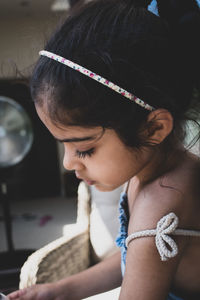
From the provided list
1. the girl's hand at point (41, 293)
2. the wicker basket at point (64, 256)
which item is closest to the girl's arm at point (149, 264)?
the girl's hand at point (41, 293)

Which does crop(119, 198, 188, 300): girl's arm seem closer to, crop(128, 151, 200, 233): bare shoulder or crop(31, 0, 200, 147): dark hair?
crop(128, 151, 200, 233): bare shoulder

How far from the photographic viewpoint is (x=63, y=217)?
4.65m

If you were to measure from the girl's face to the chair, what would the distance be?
62cm

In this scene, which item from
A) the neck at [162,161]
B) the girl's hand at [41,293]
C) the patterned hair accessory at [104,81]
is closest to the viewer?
the patterned hair accessory at [104,81]

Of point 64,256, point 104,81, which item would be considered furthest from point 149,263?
point 64,256

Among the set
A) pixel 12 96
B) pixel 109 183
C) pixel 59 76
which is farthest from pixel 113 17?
pixel 12 96

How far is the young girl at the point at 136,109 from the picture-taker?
689mm

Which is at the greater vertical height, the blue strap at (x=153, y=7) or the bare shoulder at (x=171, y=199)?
the blue strap at (x=153, y=7)

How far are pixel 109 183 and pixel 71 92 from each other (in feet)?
0.74

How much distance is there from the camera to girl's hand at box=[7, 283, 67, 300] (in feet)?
3.38

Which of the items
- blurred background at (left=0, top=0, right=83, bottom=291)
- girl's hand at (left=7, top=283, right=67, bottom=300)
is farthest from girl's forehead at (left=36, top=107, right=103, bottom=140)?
girl's hand at (left=7, top=283, right=67, bottom=300)

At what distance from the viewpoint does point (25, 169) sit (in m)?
5.71

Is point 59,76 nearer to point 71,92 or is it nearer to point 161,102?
point 71,92

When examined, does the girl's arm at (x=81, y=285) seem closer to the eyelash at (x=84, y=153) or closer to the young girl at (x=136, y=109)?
the young girl at (x=136, y=109)
